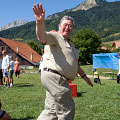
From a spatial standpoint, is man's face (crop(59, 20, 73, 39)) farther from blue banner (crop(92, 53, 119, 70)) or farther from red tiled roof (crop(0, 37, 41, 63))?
red tiled roof (crop(0, 37, 41, 63))

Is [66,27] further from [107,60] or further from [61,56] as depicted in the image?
[107,60]

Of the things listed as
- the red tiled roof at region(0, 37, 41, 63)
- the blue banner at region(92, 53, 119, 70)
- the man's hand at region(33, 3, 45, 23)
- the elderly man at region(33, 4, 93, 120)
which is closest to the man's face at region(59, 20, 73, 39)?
the elderly man at region(33, 4, 93, 120)

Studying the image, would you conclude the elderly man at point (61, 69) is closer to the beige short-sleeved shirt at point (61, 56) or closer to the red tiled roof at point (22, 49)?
the beige short-sleeved shirt at point (61, 56)

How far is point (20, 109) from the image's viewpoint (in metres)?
5.88

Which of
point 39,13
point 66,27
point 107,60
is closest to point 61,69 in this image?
point 66,27

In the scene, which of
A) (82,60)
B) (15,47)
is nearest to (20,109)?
(15,47)

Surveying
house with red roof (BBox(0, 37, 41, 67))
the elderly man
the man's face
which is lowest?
the elderly man

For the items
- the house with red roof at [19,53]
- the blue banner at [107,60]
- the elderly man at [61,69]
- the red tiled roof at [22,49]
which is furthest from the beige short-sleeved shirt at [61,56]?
the red tiled roof at [22,49]

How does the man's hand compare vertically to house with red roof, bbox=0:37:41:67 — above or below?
below

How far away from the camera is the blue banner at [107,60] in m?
17.9

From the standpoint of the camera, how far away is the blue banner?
17.9 meters

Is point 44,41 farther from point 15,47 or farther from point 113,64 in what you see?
point 15,47

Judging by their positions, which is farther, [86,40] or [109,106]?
[86,40]

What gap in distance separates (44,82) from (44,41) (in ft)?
2.23
